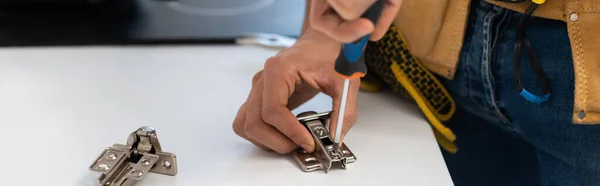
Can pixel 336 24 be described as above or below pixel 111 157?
above

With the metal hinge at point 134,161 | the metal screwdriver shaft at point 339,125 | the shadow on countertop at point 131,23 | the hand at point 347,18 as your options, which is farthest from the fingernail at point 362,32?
the shadow on countertop at point 131,23

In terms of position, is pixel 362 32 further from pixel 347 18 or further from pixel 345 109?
pixel 345 109

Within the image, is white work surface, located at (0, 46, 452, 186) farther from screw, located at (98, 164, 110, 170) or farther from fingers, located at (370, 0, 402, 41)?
fingers, located at (370, 0, 402, 41)

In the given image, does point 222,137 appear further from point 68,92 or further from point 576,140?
point 576,140

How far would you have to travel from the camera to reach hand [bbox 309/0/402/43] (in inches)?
15.7

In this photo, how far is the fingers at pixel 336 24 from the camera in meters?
0.40

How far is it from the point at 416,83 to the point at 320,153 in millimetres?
155

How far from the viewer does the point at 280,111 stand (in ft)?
1.82

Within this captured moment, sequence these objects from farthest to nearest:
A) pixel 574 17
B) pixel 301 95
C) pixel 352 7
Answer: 1. pixel 301 95
2. pixel 574 17
3. pixel 352 7

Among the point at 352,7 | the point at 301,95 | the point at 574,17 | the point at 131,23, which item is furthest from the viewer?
the point at 131,23

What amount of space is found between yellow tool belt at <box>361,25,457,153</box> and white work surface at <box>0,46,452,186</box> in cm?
2

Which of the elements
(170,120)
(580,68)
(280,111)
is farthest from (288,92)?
(580,68)

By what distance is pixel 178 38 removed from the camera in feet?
2.61

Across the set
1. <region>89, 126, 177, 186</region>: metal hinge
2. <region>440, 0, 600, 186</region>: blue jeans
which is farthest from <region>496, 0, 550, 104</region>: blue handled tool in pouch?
<region>89, 126, 177, 186</region>: metal hinge
